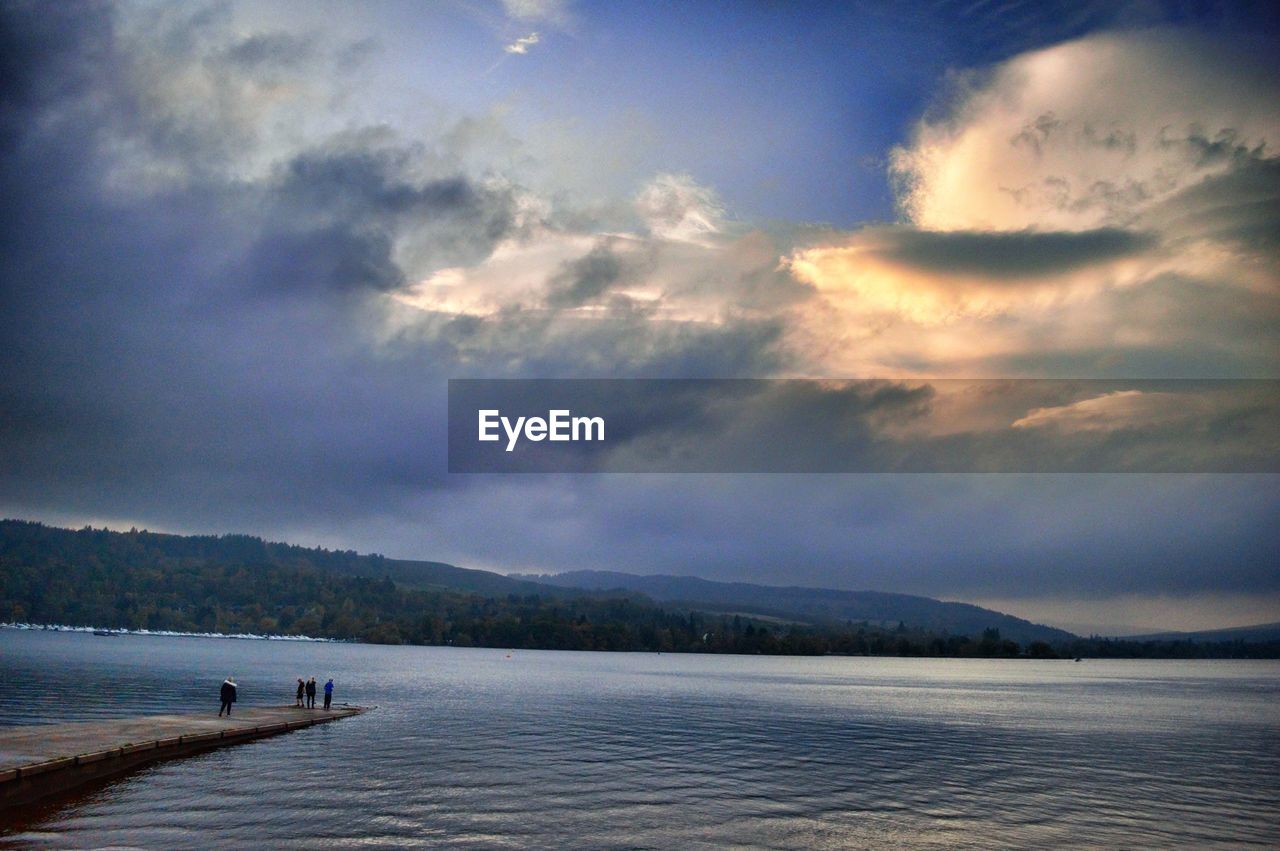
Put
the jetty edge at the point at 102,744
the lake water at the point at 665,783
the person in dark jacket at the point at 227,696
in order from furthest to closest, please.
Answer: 1. the person in dark jacket at the point at 227,696
2. the jetty edge at the point at 102,744
3. the lake water at the point at 665,783

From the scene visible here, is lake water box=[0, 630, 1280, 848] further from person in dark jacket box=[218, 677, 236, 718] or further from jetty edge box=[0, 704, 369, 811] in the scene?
person in dark jacket box=[218, 677, 236, 718]

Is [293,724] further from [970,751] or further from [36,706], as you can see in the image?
[970,751]

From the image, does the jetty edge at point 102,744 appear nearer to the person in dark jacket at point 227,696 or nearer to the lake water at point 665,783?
the person in dark jacket at point 227,696

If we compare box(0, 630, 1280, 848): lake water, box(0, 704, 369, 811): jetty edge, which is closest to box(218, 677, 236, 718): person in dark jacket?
box(0, 704, 369, 811): jetty edge

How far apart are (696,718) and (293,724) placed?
175 ft

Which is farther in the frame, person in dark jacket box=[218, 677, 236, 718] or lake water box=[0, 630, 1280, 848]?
person in dark jacket box=[218, 677, 236, 718]

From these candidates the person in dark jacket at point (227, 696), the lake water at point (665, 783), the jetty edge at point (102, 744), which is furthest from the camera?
the person in dark jacket at point (227, 696)

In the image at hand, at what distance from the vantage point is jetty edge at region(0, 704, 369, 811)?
1934 inches

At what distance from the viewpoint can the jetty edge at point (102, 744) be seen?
49.1 meters

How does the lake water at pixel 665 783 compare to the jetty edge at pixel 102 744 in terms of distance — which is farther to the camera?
the jetty edge at pixel 102 744

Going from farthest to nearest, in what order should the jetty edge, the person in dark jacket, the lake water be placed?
the person in dark jacket → the jetty edge → the lake water

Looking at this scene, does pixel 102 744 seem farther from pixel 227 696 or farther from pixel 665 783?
pixel 665 783

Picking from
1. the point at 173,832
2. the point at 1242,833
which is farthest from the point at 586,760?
the point at 1242,833

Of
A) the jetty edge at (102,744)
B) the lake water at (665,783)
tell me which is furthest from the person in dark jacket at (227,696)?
the lake water at (665,783)
